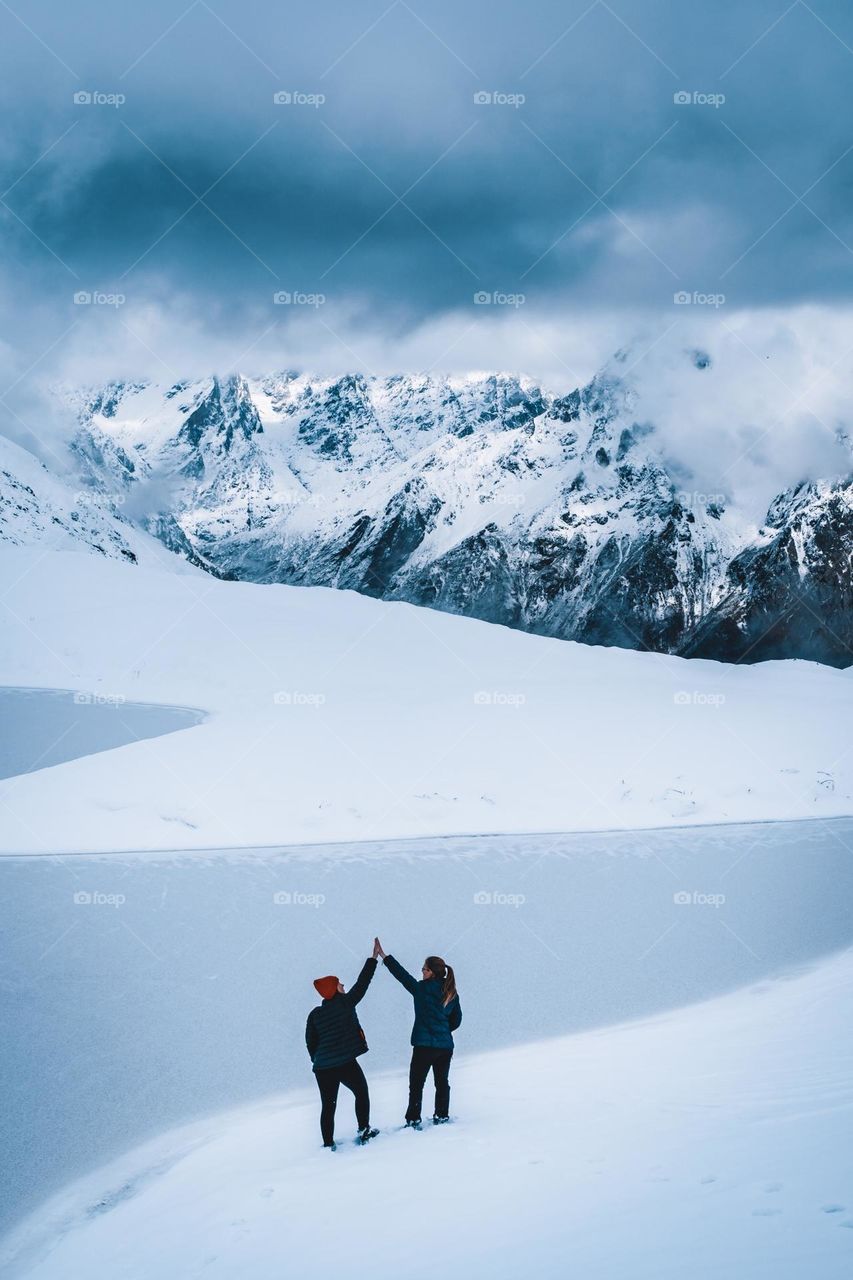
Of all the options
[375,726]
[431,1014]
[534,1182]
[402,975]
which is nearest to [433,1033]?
[431,1014]

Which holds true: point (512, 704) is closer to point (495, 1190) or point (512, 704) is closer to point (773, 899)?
point (773, 899)

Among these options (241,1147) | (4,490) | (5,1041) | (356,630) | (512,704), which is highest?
(4,490)

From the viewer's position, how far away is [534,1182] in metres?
5.59

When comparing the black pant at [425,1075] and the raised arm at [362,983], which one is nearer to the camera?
the black pant at [425,1075]

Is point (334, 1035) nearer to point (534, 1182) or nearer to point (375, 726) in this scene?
point (534, 1182)

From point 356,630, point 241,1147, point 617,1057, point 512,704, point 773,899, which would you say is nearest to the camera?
point 241,1147

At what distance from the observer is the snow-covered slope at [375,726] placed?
58.6 ft

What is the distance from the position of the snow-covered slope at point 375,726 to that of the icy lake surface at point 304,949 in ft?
4.88

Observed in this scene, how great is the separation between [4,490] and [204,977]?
116m

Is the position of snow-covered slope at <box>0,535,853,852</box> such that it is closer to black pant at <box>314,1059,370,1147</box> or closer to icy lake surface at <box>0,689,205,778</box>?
icy lake surface at <box>0,689,205,778</box>

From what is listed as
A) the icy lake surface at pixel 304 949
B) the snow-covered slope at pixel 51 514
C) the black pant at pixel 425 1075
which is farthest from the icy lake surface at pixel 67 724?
the snow-covered slope at pixel 51 514

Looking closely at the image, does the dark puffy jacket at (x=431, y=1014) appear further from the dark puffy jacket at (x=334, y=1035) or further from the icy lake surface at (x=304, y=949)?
the icy lake surface at (x=304, y=949)

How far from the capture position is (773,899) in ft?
44.1

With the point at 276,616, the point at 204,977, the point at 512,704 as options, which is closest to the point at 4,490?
the point at 276,616
